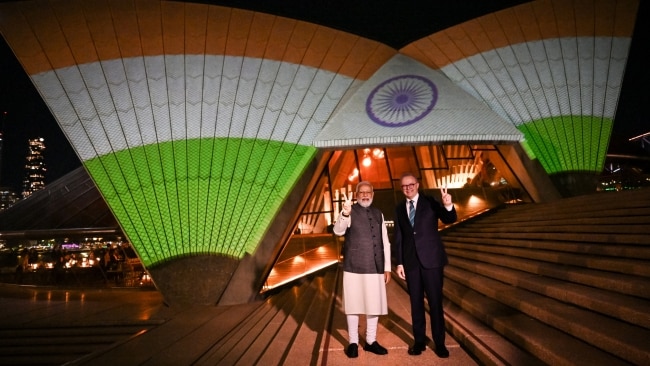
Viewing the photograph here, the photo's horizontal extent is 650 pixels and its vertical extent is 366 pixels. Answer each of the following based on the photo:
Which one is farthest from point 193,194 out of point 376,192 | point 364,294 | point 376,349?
point 376,192

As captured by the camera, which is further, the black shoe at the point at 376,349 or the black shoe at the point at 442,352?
the black shoe at the point at 376,349

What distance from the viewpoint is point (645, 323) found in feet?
8.08

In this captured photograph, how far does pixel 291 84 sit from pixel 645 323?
25.5 ft

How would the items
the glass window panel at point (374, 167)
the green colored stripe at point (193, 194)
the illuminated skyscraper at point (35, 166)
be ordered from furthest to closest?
the illuminated skyscraper at point (35, 166) → the glass window panel at point (374, 167) → the green colored stripe at point (193, 194)

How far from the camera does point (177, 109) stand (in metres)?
7.68

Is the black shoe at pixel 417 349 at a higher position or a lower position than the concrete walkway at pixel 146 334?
higher

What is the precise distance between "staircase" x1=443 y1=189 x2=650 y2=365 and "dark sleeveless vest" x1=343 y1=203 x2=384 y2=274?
125 centimetres

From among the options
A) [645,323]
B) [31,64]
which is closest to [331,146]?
[645,323]

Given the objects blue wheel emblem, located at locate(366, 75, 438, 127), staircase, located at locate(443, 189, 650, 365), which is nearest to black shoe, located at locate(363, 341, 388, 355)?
staircase, located at locate(443, 189, 650, 365)

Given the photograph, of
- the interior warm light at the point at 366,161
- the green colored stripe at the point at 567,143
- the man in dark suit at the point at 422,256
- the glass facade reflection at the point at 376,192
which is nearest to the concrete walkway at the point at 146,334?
the man in dark suit at the point at 422,256

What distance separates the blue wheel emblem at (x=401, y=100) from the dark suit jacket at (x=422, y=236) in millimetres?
5796

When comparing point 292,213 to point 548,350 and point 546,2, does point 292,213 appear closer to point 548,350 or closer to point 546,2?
point 548,350

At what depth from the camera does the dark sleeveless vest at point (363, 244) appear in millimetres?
3184

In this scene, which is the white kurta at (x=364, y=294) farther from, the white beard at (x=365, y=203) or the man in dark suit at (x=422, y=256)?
the white beard at (x=365, y=203)
